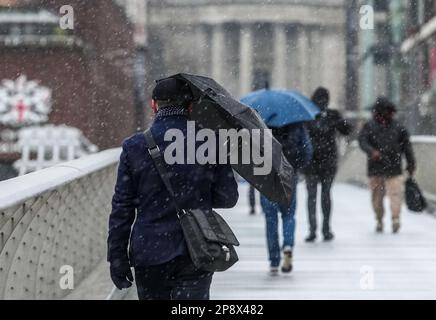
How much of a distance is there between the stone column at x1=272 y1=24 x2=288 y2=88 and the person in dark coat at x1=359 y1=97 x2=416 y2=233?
8405 centimetres

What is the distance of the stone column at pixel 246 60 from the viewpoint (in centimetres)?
9650

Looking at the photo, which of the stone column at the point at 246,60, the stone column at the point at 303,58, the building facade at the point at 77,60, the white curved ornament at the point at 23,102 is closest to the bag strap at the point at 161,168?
the building facade at the point at 77,60

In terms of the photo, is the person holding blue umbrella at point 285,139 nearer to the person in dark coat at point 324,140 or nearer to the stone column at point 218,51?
the person in dark coat at point 324,140

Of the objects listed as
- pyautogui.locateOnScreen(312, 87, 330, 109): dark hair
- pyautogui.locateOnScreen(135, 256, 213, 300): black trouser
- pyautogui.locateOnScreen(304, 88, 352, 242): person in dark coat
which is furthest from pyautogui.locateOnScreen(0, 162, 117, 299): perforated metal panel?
pyautogui.locateOnScreen(312, 87, 330, 109): dark hair

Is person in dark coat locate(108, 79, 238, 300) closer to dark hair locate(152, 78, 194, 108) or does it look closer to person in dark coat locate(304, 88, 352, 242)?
dark hair locate(152, 78, 194, 108)

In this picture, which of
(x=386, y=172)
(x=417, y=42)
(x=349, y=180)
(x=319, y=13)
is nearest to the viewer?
(x=386, y=172)

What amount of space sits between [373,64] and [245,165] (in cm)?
4075

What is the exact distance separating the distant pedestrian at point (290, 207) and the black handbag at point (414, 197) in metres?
2.90

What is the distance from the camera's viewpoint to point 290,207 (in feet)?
28.8

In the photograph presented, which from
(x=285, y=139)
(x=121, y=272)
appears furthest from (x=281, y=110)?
(x=121, y=272)

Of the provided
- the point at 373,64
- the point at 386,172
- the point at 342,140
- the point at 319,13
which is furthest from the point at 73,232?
the point at 319,13

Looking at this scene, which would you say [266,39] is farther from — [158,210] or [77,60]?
[158,210]

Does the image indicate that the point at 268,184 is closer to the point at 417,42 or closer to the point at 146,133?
the point at 146,133

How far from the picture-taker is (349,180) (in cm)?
2670
